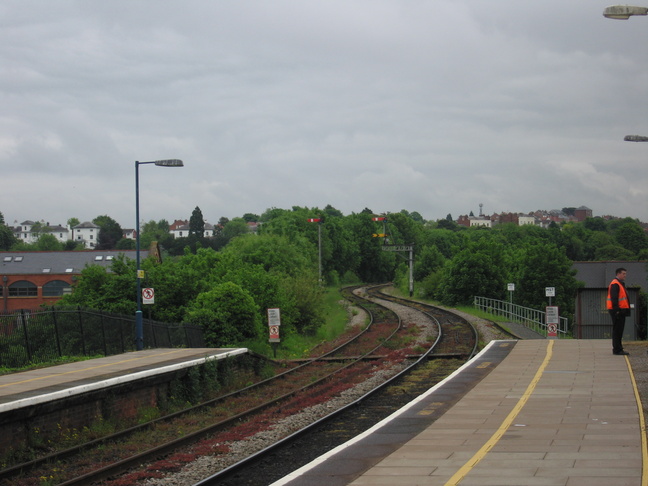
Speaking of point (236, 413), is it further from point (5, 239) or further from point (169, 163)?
point (5, 239)

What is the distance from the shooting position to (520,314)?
161ft

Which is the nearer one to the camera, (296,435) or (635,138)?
(296,435)

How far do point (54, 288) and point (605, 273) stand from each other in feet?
159

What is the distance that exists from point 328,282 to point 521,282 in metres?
42.4

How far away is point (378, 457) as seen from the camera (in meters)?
9.55

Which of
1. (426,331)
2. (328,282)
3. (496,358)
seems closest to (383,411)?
(496,358)

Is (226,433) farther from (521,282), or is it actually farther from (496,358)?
(521,282)

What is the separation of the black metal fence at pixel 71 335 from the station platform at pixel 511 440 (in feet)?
35.2

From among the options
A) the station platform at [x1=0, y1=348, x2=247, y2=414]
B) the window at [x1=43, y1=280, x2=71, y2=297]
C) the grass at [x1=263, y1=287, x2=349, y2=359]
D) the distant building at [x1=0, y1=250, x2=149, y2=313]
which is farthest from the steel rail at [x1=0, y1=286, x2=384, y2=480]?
the window at [x1=43, y1=280, x2=71, y2=297]

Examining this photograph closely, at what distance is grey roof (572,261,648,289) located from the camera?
55.6 metres

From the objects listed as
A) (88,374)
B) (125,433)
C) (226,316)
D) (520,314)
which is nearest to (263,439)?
(125,433)

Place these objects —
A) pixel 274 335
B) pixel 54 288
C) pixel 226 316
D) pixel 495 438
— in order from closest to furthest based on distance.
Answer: pixel 495 438
pixel 274 335
pixel 226 316
pixel 54 288

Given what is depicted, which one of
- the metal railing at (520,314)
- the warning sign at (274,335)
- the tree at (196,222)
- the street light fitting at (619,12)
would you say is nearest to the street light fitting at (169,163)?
the warning sign at (274,335)

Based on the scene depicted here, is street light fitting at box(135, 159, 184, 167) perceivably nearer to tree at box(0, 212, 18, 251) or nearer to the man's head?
the man's head
